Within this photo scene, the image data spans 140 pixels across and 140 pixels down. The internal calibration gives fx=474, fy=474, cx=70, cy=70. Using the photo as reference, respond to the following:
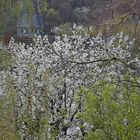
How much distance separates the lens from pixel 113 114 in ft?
32.2

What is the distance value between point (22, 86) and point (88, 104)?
3.91 meters

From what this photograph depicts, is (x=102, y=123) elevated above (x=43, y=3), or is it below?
below

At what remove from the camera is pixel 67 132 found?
43.6 feet

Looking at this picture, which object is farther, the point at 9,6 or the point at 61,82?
the point at 61,82

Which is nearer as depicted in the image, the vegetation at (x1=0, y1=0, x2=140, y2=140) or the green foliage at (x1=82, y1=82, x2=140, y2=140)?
the vegetation at (x1=0, y1=0, x2=140, y2=140)

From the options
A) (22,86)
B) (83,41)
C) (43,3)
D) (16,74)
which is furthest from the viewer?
(83,41)

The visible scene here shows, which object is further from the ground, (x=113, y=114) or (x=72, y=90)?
(x=72, y=90)

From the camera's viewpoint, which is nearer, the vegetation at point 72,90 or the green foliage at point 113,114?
the vegetation at point 72,90

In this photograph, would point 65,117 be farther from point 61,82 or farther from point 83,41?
point 83,41

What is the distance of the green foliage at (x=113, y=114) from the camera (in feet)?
31.1

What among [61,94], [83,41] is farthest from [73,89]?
[83,41]

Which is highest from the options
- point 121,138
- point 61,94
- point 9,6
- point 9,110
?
point 9,6

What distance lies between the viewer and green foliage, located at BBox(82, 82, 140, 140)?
31.1 ft

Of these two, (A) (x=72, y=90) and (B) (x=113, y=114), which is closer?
(B) (x=113, y=114)
